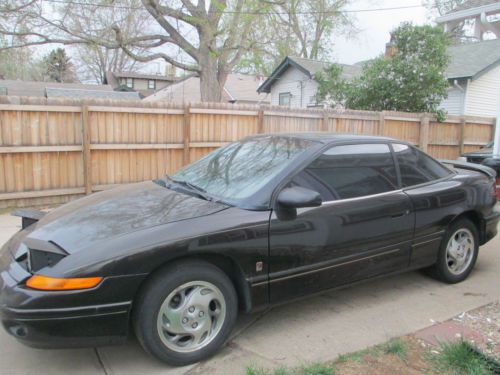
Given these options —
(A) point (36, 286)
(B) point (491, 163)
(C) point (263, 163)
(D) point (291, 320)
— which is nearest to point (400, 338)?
(D) point (291, 320)

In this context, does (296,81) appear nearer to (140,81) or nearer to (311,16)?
(311,16)

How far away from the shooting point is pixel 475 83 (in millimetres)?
17562

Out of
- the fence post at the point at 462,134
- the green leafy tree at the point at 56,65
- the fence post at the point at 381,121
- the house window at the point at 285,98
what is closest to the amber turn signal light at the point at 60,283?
the fence post at the point at 381,121

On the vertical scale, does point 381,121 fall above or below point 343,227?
above

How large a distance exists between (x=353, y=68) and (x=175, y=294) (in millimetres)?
22115

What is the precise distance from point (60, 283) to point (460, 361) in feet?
8.38

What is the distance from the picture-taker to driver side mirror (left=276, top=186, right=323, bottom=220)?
10.0ft

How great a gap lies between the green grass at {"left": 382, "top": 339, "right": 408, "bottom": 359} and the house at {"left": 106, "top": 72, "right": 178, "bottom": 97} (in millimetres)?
47063

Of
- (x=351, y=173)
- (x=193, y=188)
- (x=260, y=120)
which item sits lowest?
(x=193, y=188)

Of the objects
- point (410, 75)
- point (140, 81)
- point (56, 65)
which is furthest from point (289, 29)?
point (56, 65)

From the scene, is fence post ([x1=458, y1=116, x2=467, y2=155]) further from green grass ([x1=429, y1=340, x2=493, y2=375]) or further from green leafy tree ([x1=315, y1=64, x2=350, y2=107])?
green grass ([x1=429, y1=340, x2=493, y2=375])

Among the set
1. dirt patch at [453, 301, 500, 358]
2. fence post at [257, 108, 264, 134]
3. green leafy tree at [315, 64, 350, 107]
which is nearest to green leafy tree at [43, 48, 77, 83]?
green leafy tree at [315, 64, 350, 107]

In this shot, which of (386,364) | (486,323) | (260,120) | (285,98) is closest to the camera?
(386,364)

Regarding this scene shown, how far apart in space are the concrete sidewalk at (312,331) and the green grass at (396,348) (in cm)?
17
